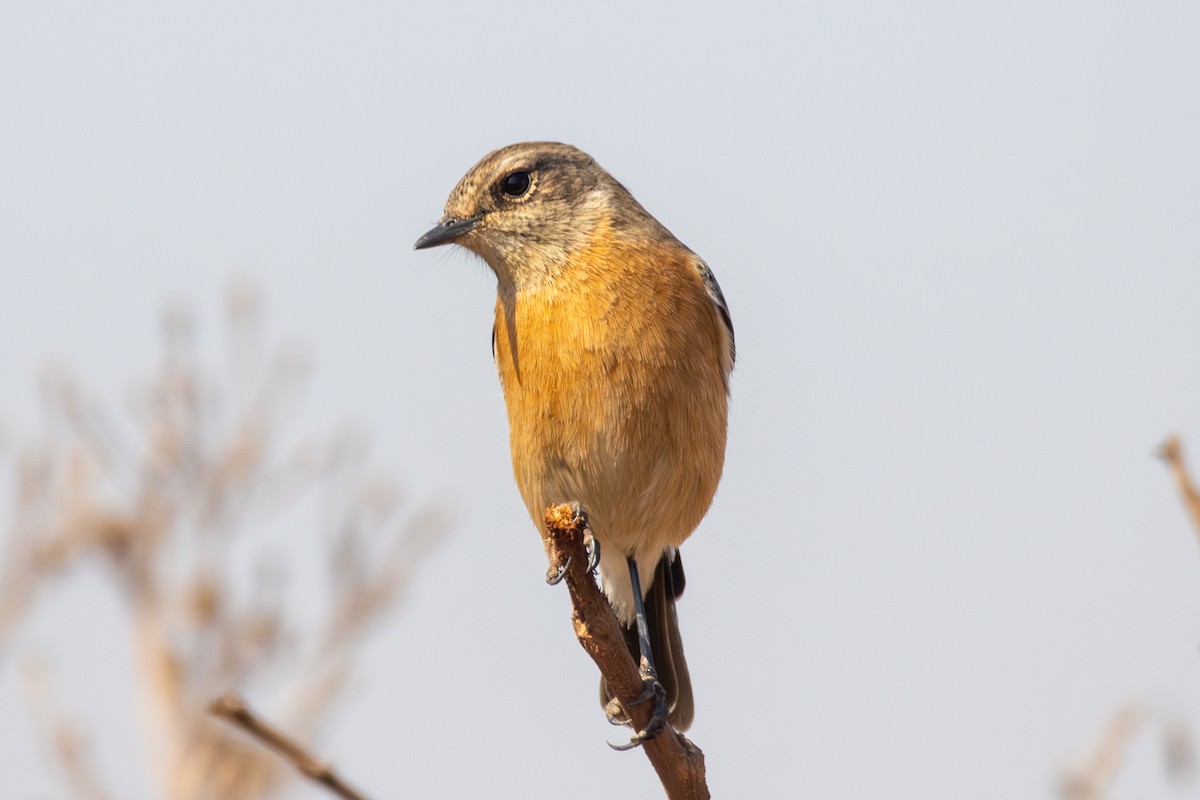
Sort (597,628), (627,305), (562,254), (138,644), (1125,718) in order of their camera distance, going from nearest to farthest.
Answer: (1125,718) < (597,628) < (627,305) < (562,254) < (138,644)

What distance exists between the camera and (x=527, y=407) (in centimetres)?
593

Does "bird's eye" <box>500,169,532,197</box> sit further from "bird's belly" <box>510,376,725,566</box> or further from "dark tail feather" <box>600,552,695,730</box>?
"dark tail feather" <box>600,552,695,730</box>

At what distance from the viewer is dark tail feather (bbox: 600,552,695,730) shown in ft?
22.2

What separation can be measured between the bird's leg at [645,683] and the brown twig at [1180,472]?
8.52ft

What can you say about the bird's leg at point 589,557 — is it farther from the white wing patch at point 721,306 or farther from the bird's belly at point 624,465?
the white wing patch at point 721,306

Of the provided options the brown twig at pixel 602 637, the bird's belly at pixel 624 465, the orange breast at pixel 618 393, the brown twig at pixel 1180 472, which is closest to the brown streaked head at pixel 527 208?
the orange breast at pixel 618 393

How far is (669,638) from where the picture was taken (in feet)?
22.7

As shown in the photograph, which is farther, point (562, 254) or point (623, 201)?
point (623, 201)

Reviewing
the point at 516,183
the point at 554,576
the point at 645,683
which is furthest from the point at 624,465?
the point at 516,183

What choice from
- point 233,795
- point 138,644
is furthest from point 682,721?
point 138,644

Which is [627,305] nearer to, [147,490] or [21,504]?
[21,504]

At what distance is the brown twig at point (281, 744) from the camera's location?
1.89 meters

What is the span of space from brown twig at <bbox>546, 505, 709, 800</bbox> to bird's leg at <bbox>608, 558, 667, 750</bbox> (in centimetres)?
6

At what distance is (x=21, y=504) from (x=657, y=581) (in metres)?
3.41
